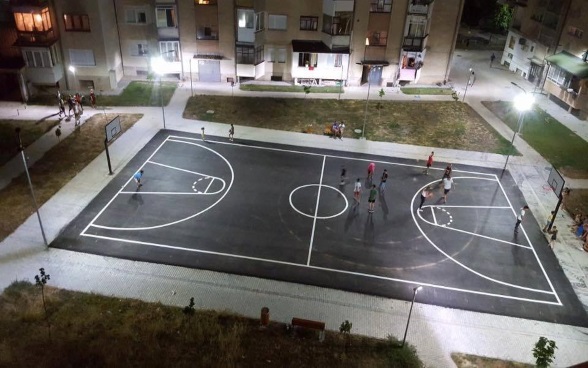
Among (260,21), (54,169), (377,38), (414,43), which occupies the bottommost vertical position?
(54,169)

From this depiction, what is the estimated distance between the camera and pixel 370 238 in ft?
102

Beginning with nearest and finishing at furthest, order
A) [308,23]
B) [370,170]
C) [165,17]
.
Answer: [370,170]
[165,17]
[308,23]

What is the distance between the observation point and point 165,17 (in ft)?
174

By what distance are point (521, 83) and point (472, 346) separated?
162 feet

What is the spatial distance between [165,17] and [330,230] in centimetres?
3539

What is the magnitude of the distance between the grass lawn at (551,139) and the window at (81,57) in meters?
45.7

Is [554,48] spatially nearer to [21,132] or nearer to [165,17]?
[165,17]

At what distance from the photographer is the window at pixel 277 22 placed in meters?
54.8

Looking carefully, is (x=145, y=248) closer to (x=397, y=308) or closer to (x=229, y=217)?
(x=229, y=217)

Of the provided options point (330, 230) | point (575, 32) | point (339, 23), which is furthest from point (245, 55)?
point (575, 32)

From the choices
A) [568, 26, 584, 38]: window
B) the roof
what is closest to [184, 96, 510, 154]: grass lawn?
the roof

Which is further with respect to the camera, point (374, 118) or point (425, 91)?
point (425, 91)

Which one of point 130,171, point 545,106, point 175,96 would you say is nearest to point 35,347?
point 130,171

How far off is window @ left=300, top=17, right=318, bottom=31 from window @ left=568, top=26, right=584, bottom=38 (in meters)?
30.3
